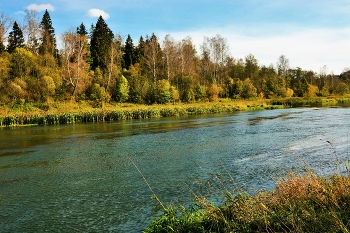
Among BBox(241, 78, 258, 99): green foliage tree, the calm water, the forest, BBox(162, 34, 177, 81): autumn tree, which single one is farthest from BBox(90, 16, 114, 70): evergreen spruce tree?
the calm water

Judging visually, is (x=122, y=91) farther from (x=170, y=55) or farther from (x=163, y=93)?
(x=170, y=55)

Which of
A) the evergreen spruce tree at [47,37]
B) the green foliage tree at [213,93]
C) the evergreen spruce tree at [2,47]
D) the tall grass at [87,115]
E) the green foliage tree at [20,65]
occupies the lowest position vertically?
the tall grass at [87,115]

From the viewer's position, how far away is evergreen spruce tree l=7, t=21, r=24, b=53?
60.3m

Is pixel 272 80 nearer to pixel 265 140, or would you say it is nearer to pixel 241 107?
pixel 241 107

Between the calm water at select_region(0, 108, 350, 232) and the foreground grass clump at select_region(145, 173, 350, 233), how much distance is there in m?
0.87

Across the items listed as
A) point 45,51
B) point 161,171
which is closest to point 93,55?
point 45,51

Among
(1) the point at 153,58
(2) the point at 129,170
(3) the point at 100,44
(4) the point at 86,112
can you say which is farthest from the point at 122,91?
(2) the point at 129,170

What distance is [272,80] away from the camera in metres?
81.8

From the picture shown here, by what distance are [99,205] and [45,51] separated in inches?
2311

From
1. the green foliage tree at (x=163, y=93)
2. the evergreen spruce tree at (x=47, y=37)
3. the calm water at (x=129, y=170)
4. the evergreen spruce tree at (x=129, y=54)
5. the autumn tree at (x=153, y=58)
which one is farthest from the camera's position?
the evergreen spruce tree at (x=129, y=54)

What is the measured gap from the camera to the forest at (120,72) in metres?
53.8

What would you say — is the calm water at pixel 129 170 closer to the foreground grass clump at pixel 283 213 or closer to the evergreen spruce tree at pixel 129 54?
the foreground grass clump at pixel 283 213

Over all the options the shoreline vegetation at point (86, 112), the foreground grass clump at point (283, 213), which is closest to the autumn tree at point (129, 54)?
the shoreline vegetation at point (86, 112)

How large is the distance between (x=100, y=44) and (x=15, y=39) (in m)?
17.2
